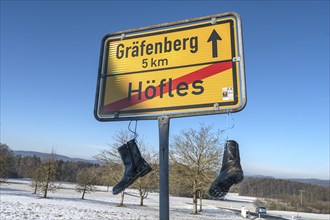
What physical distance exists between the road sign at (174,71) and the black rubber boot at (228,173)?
0.29 m

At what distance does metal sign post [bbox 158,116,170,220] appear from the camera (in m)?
1.90

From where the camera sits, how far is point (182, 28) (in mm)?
2406

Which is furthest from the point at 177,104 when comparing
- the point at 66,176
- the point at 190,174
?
the point at 66,176

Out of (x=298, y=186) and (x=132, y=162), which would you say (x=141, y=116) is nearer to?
(x=132, y=162)

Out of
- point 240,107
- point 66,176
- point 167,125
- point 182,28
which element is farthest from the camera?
point 66,176

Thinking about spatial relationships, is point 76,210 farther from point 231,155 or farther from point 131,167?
point 231,155

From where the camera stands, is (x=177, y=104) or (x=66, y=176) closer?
(x=177, y=104)

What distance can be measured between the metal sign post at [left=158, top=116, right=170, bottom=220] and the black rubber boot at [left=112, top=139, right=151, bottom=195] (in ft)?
0.68

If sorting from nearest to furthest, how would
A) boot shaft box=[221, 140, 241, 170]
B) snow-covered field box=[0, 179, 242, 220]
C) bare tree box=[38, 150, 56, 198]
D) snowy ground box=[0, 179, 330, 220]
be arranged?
boot shaft box=[221, 140, 241, 170] → snow-covered field box=[0, 179, 242, 220] → snowy ground box=[0, 179, 330, 220] → bare tree box=[38, 150, 56, 198]

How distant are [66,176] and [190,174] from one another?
104965 mm

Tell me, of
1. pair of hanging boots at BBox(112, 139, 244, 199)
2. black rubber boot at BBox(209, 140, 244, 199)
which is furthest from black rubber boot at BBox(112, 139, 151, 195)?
black rubber boot at BBox(209, 140, 244, 199)

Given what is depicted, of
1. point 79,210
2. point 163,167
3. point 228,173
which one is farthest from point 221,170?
point 79,210

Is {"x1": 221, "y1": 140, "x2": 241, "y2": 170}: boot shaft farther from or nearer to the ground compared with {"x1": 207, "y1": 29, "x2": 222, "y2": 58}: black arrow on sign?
nearer to the ground

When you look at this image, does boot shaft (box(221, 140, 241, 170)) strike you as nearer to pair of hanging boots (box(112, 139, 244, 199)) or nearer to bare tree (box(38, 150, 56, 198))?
pair of hanging boots (box(112, 139, 244, 199))
